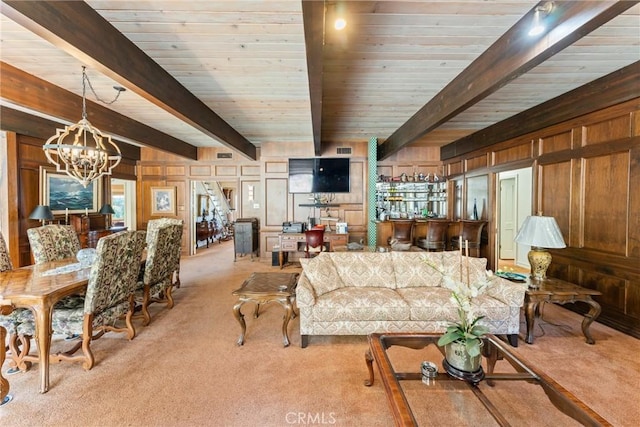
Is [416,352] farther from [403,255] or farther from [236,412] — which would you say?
[236,412]

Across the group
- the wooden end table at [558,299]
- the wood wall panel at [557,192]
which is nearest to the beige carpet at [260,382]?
the wooden end table at [558,299]

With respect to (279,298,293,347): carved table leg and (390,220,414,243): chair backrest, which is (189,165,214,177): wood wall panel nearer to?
(390,220,414,243): chair backrest

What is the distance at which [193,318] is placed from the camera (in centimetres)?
326

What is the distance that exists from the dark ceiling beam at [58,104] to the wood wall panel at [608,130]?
21.1 feet

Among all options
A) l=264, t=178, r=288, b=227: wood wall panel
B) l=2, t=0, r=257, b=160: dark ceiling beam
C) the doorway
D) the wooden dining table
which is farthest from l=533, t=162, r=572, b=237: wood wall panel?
the wooden dining table

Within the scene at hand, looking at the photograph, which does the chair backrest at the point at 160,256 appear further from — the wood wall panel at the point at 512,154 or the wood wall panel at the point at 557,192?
the wood wall panel at the point at 512,154

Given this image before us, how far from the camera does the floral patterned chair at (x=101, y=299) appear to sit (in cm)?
224

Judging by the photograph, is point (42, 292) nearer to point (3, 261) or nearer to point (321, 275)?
point (3, 261)

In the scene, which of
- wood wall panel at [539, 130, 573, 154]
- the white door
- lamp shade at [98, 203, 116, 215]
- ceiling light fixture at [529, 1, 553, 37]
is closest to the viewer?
ceiling light fixture at [529, 1, 553, 37]

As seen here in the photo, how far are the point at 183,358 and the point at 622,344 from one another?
165 inches

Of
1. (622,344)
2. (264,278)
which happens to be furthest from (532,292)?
(264,278)

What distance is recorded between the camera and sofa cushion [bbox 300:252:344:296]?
9.49 feet

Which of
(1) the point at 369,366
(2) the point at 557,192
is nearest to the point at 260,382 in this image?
(1) the point at 369,366

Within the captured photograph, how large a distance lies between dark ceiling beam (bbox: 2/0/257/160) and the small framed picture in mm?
4497
